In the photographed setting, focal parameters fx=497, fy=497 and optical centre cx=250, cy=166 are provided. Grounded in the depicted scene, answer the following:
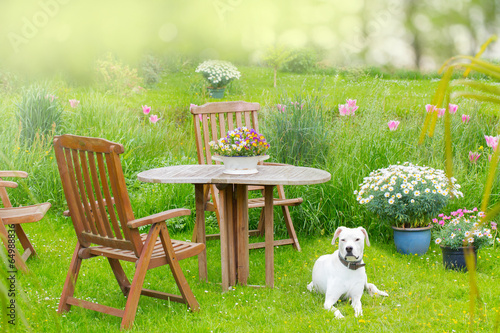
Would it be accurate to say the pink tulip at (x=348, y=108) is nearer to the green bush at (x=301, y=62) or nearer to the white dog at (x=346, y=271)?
the white dog at (x=346, y=271)

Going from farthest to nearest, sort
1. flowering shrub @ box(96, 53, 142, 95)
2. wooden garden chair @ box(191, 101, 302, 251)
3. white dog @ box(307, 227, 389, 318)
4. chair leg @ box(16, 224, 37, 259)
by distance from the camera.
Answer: wooden garden chair @ box(191, 101, 302, 251) < chair leg @ box(16, 224, 37, 259) < white dog @ box(307, 227, 389, 318) < flowering shrub @ box(96, 53, 142, 95)

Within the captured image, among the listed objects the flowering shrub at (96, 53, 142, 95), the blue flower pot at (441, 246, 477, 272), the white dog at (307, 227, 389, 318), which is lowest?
the blue flower pot at (441, 246, 477, 272)

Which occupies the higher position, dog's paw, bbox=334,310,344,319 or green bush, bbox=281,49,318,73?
green bush, bbox=281,49,318,73

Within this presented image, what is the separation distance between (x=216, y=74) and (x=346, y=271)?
10.5 meters

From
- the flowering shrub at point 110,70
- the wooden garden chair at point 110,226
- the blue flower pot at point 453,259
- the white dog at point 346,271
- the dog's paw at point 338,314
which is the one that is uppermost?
the flowering shrub at point 110,70

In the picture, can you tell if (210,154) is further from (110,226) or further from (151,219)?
(151,219)

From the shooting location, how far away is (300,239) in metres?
4.80

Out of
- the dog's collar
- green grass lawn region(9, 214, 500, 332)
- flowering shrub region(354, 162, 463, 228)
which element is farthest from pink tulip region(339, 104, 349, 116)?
the dog's collar

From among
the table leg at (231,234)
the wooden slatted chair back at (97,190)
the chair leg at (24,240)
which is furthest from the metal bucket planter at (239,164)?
the chair leg at (24,240)

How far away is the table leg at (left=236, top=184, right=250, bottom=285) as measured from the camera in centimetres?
348

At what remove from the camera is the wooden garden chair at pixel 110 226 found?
8.53ft

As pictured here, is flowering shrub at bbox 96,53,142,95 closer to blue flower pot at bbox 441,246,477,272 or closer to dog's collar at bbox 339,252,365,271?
dog's collar at bbox 339,252,365,271

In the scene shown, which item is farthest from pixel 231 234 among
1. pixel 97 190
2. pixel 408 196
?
pixel 408 196

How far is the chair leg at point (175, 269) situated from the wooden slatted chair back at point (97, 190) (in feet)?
0.46
